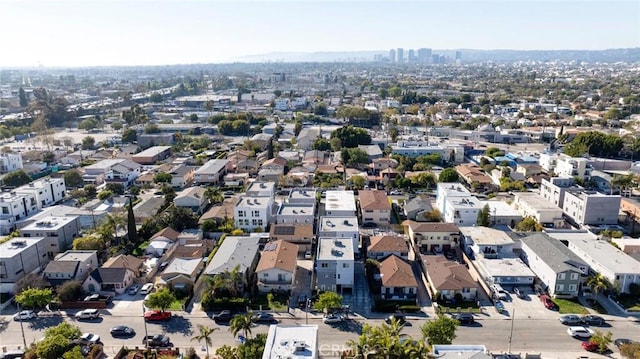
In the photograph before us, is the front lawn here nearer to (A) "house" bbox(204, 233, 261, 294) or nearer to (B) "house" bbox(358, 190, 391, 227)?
(B) "house" bbox(358, 190, 391, 227)

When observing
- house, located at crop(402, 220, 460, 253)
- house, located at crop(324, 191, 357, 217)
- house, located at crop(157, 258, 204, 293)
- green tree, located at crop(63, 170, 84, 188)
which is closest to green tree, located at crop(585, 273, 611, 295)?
house, located at crop(402, 220, 460, 253)

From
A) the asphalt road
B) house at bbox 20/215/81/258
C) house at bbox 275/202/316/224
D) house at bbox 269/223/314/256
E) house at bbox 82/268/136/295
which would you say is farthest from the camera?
house at bbox 275/202/316/224

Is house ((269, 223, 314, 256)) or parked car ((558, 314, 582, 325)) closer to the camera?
parked car ((558, 314, 582, 325))

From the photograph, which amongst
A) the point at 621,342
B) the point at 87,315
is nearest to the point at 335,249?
the point at 87,315

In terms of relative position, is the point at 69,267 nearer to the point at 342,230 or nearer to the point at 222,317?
the point at 222,317

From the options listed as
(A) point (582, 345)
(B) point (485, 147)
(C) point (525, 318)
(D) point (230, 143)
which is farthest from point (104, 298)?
(B) point (485, 147)

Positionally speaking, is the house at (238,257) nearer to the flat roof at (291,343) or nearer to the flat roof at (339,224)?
the flat roof at (339,224)

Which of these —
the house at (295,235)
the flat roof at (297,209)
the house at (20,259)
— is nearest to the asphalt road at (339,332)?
the house at (20,259)
